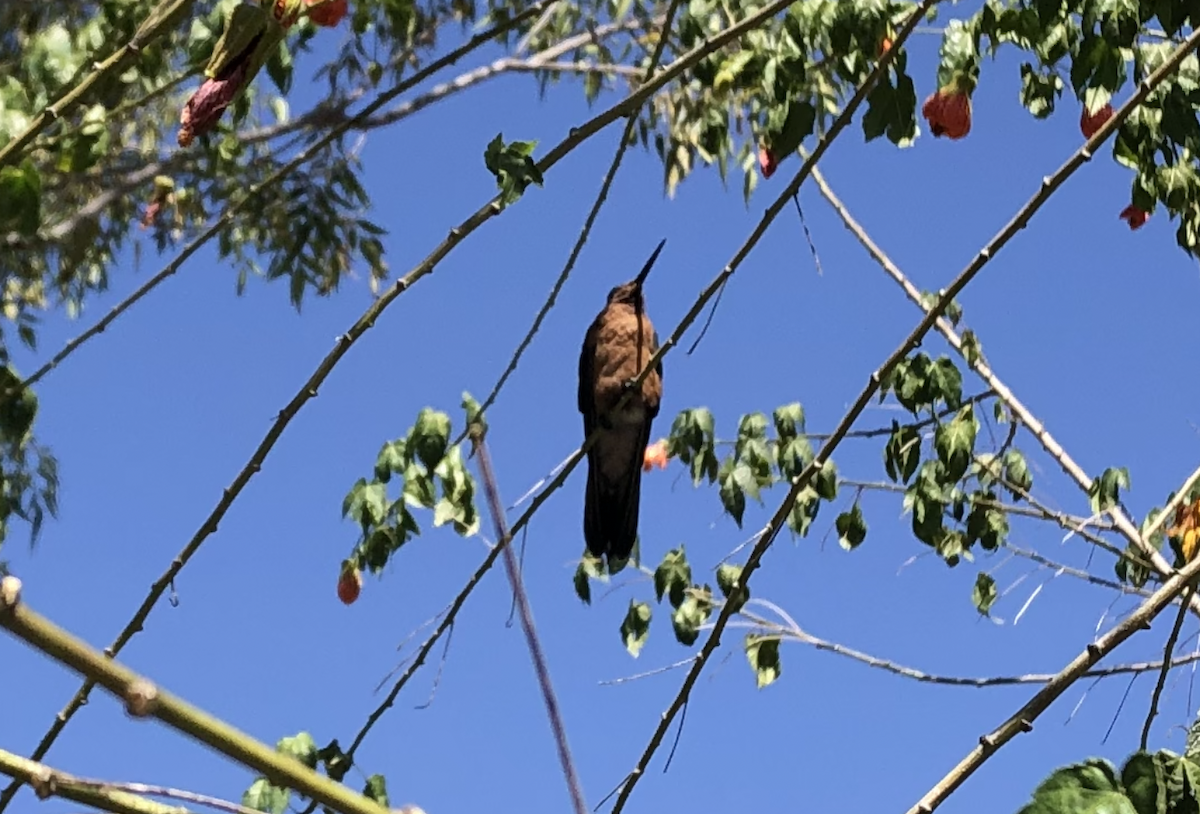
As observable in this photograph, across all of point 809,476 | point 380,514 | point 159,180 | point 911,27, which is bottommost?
point 809,476

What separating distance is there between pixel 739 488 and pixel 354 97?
3.01 m

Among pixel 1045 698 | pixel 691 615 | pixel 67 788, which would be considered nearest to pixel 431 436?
→ pixel 691 615

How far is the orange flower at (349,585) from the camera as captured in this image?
3053mm

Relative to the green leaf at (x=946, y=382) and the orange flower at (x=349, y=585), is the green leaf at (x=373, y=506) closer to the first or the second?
the orange flower at (x=349, y=585)

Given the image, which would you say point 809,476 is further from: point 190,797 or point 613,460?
point 613,460

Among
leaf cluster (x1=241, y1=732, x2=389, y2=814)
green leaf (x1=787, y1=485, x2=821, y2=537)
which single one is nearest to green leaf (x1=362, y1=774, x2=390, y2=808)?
leaf cluster (x1=241, y1=732, x2=389, y2=814)

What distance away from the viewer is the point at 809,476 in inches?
70.4

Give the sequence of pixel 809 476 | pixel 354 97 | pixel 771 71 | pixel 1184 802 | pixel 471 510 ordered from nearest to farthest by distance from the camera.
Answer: pixel 1184 802 → pixel 809 476 → pixel 771 71 → pixel 471 510 → pixel 354 97

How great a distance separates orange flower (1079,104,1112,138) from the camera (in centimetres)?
229

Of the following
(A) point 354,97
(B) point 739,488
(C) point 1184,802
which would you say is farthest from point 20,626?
(A) point 354,97

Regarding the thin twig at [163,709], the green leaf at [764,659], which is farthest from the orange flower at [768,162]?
the thin twig at [163,709]

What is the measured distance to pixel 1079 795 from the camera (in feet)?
3.42

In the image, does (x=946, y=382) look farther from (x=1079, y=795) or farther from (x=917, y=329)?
(x=1079, y=795)

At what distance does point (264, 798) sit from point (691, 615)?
1.60 meters
